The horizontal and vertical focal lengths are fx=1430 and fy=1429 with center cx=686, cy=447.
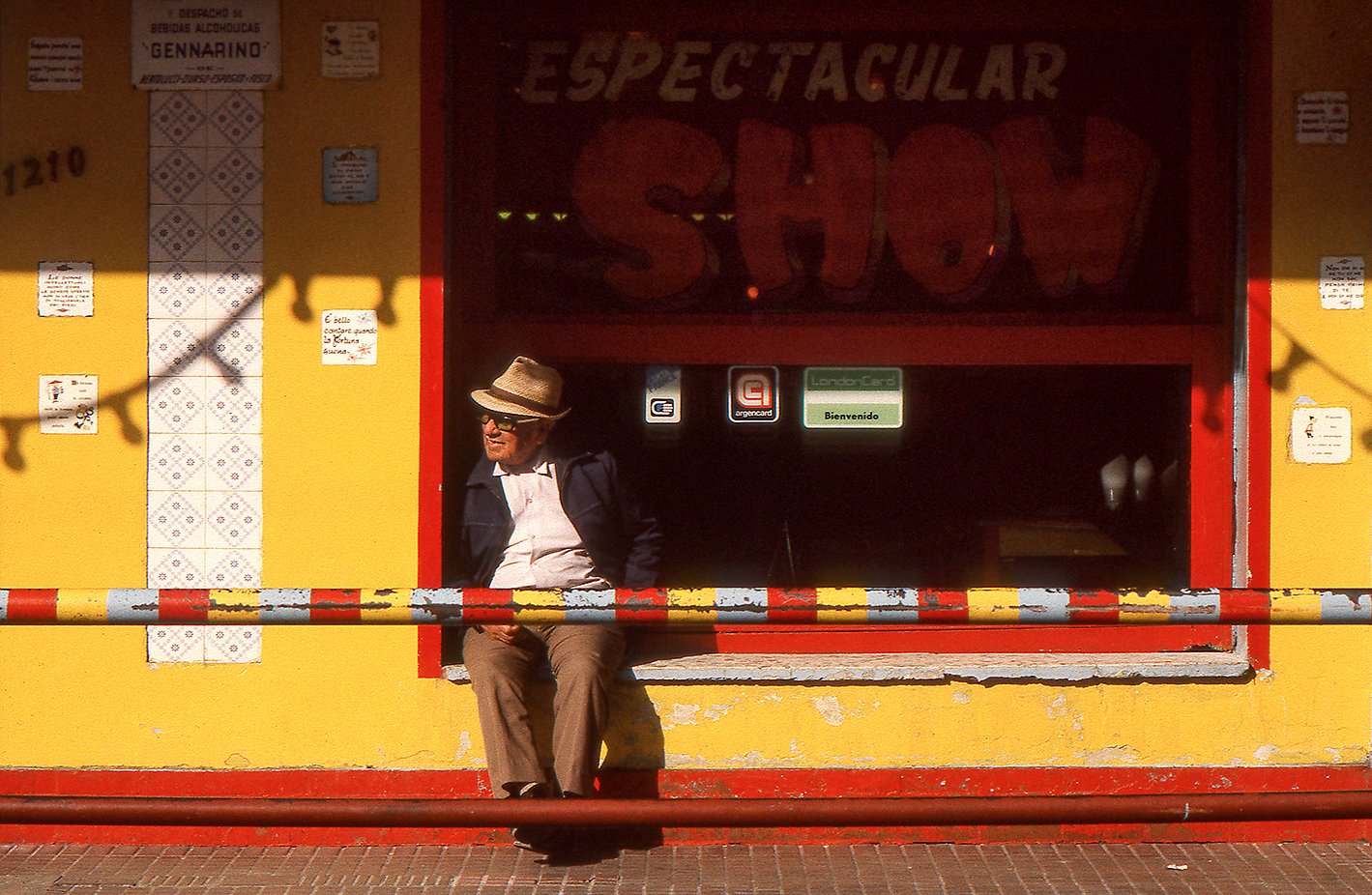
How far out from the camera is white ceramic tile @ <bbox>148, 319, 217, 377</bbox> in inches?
190

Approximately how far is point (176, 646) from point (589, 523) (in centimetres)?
145

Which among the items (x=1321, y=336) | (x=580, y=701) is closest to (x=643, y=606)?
(x=580, y=701)

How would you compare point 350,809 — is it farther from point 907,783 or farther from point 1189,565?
point 1189,565

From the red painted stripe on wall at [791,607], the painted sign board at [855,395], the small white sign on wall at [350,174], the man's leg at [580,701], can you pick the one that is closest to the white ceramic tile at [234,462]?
the small white sign on wall at [350,174]

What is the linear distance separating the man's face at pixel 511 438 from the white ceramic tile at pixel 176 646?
1155 millimetres

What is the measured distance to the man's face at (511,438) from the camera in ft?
16.0

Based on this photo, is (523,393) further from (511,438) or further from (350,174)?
(350,174)

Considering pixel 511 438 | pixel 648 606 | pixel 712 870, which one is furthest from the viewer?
pixel 511 438

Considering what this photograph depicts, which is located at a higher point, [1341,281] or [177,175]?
[177,175]

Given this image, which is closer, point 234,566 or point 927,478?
point 234,566

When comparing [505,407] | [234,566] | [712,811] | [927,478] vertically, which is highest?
[505,407]

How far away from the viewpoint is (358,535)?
4844 millimetres

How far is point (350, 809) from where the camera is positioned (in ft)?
10.2

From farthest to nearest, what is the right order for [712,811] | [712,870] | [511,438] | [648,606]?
[511,438]
[712,870]
[648,606]
[712,811]
